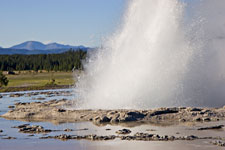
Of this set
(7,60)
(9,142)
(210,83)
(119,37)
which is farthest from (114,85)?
(7,60)

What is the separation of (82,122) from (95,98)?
5.89m

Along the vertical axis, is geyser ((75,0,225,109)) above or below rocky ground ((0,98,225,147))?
above

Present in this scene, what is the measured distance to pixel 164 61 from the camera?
1182 inches

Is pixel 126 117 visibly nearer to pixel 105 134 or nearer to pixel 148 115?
pixel 148 115

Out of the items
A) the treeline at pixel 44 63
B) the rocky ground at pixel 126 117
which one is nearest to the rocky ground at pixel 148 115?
the rocky ground at pixel 126 117

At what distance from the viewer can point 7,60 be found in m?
143

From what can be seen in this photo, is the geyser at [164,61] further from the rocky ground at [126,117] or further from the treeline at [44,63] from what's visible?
the treeline at [44,63]

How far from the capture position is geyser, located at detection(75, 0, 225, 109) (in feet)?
97.0

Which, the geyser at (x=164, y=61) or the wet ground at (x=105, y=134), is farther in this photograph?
the geyser at (x=164, y=61)

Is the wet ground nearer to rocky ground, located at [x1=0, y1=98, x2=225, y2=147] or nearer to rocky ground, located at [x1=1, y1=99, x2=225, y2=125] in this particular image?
rocky ground, located at [x1=0, y1=98, x2=225, y2=147]

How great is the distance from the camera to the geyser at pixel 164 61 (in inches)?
1164

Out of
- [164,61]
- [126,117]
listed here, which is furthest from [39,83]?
[126,117]

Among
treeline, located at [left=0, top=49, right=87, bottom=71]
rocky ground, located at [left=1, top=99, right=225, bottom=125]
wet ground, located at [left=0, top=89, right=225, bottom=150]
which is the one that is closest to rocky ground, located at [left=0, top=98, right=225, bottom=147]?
rocky ground, located at [left=1, top=99, right=225, bottom=125]

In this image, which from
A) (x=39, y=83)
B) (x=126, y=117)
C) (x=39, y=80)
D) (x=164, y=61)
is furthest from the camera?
(x=39, y=80)
